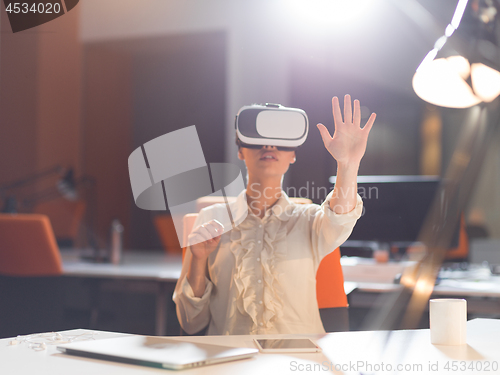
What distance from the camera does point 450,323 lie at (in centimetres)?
88

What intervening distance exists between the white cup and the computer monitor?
137 centimetres

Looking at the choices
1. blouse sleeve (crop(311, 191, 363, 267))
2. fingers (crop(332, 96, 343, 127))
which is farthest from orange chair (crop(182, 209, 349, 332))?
fingers (crop(332, 96, 343, 127))

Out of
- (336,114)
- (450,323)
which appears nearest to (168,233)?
(336,114)

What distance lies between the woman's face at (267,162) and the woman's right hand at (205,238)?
29 centimetres

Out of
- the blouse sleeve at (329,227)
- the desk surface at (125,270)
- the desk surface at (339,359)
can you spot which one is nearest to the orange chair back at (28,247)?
the desk surface at (125,270)

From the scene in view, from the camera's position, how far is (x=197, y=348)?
0.79m

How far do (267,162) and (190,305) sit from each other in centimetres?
45

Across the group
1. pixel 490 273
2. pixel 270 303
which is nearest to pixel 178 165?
pixel 270 303

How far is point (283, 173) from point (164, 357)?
2.82 feet

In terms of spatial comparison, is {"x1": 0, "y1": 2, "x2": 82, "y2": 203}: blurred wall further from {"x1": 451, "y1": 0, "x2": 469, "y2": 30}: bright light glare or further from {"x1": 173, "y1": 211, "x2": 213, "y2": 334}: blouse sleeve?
{"x1": 173, "y1": 211, "x2": 213, "y2": 334}: blouse sleeve

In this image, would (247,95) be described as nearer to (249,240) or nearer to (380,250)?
(249,240)

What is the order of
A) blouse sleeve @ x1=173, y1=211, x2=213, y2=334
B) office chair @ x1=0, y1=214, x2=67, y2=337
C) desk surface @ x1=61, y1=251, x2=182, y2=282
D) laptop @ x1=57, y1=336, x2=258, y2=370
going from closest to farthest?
laptop @ x1=57, y1=336, x2=258, y2=370 < blouse sleeve @ x1=173, y1=211, x2=213, y2=334 < desk surface @ x1=61, y1=251, x2=182, y2=282 < office chair @ x1=0, y1=214, x2=67, y2=337

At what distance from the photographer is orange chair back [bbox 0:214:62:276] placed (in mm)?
2604

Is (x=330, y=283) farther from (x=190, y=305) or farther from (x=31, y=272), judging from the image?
(x=31, y=272)
